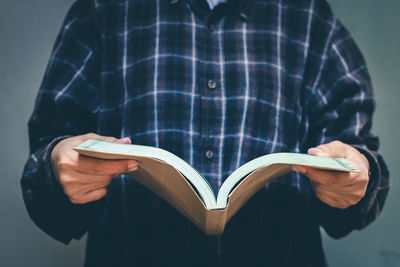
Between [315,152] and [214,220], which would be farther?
[315,152]

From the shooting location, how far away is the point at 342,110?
A: 0.84 metres

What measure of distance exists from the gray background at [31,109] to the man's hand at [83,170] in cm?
50

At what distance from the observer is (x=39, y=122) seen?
766 mm

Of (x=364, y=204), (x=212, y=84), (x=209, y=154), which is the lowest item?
(x=364, y=204)

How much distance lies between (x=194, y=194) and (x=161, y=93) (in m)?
0.35

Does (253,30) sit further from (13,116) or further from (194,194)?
(13,116)

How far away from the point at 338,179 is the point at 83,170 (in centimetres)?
40

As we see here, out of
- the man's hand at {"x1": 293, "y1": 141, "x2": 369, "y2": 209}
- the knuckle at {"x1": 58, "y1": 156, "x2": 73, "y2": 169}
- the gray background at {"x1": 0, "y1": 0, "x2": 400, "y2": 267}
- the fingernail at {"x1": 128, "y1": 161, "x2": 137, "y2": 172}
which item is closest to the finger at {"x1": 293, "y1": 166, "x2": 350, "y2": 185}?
the man's hand at {"x1": 293, "y1": 141, "x2": 369, "y2": 209}

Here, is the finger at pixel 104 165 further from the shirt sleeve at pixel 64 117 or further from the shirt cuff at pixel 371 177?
the shirt cuff at pixel 371 177

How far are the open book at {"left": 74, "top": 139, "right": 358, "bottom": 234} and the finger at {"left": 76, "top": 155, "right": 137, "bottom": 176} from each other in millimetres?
17

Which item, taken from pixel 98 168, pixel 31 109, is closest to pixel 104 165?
pixel 98 168

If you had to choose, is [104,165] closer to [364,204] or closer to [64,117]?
[64,117]

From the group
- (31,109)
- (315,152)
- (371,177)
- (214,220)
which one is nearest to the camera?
(214,220)

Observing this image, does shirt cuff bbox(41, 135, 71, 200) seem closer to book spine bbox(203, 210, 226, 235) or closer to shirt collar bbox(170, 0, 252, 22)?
book spine bbox(203, 210, 226, 235)
